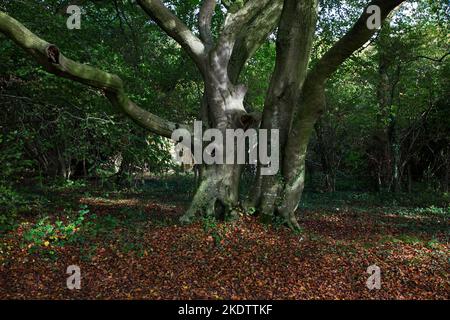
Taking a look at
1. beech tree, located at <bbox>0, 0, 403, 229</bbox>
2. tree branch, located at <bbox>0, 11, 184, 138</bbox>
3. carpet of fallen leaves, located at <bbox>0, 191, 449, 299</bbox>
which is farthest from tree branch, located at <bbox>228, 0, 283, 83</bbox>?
carpet of fallen leaves, located at <bbox>0, 191, 449, 299</bbox>

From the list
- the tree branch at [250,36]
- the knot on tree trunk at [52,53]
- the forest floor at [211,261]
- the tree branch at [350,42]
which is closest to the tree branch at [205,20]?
the tree branch at [250,36]

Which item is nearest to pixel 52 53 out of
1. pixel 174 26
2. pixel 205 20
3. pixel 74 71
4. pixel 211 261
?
pixel 74 71

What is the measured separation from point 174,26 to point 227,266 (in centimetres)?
552

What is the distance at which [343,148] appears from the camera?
20.4 m

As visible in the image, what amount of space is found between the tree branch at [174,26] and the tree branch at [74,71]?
1.73 metres

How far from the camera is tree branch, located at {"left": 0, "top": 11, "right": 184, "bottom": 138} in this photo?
6.43 meters

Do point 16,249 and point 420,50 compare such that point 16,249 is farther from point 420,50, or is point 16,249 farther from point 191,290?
point 420,50

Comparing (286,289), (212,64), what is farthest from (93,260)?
(212,64)

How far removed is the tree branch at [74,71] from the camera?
643cm

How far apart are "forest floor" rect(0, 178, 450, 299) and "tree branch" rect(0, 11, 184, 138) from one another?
2.16 metres

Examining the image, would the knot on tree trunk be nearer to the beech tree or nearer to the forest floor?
the beech tree

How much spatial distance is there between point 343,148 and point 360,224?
10387 millimetres

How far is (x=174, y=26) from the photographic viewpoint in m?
8.93

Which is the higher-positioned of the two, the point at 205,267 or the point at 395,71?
the point at 395,71
